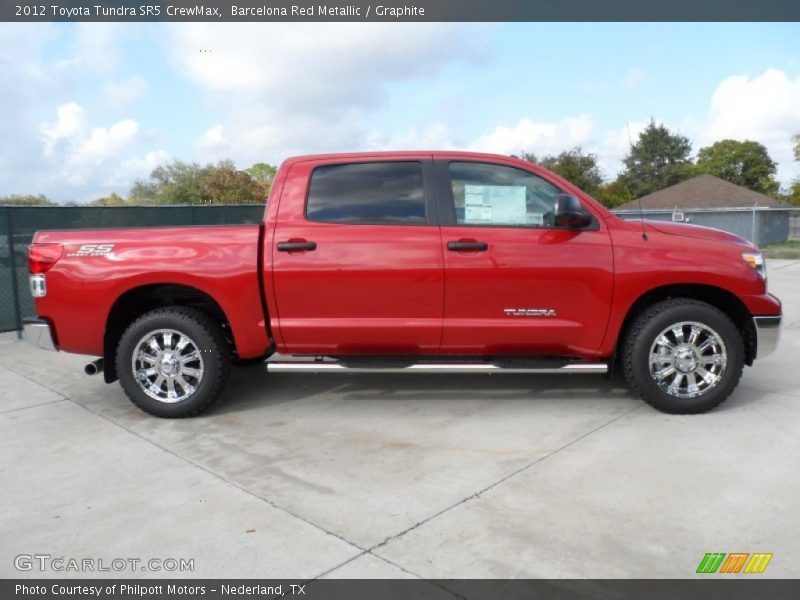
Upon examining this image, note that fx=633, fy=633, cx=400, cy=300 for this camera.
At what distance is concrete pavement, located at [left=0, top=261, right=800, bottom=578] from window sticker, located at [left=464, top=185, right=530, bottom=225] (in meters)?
1.47

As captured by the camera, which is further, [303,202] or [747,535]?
[303,202]

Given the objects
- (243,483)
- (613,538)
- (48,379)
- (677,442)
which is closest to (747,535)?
(613,538)

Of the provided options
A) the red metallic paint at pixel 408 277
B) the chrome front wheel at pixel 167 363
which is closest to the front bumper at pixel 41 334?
the red metallic paint at pixel 408 277

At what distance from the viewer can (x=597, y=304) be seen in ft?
15.0

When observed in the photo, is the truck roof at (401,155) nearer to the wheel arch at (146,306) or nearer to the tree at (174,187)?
the wheel arch at (146,306)

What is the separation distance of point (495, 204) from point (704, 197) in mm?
34287

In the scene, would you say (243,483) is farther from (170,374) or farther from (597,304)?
(597,304)

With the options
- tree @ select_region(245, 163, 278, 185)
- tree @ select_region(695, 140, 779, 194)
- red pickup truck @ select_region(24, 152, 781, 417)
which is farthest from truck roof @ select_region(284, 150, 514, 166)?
tree @ select_region(245, 163, 278, 185)

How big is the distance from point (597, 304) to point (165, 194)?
196 feet

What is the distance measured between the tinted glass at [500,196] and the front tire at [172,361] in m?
2.10

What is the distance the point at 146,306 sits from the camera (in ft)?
16.6

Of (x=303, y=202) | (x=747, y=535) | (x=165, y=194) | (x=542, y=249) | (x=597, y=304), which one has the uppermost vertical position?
(x=165, y=194)

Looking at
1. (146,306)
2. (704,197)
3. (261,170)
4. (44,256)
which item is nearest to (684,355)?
(146,306)

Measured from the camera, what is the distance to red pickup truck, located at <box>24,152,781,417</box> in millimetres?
4547
